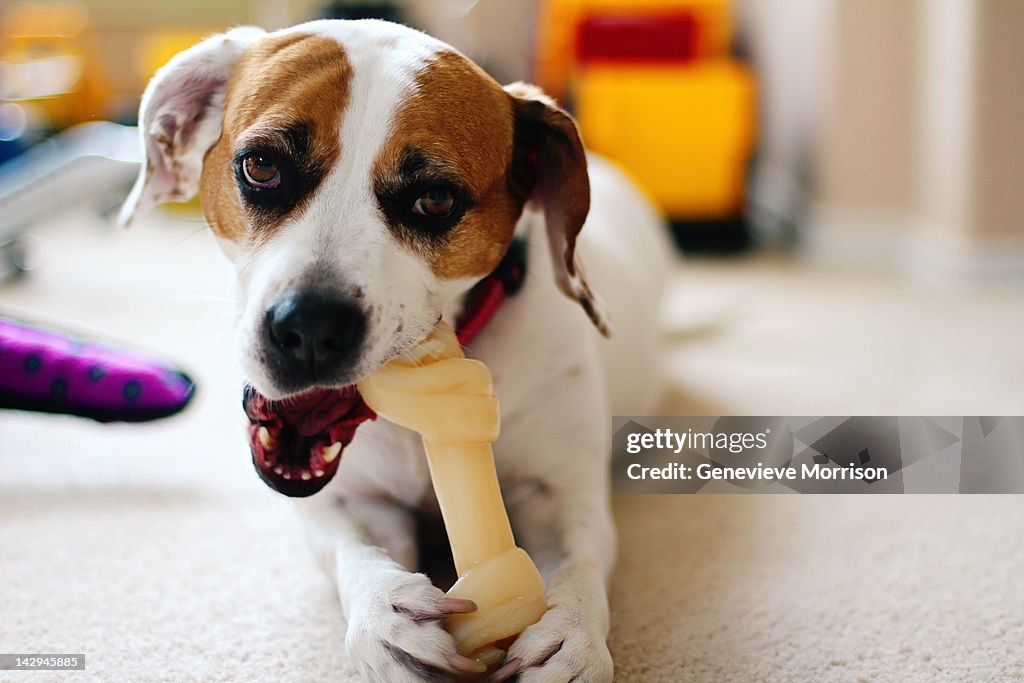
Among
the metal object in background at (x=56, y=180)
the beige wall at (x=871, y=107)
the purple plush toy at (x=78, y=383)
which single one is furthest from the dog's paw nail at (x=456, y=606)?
the beige wall at (x=871, y=107)

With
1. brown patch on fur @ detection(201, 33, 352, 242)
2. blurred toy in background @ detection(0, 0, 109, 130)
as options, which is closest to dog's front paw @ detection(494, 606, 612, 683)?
brown patch on fur @ detection(201, 33, 352, 242)

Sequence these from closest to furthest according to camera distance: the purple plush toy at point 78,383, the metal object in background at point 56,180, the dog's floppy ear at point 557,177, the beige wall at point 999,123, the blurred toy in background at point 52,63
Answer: the dog's floppy ear at point 557,177
the purple plush toy at point 78,383
the metal object in background at point 56,180
the beige wall at point 999,123
the blurred toy in background at point 52,63

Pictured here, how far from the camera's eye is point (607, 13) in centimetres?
422

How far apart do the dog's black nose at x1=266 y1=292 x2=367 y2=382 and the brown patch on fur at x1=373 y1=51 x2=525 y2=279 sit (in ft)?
0.47

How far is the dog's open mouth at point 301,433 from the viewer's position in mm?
1033

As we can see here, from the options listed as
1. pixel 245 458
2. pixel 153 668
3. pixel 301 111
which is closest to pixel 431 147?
pixel 301 111

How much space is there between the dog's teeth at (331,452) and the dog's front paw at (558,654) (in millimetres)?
276

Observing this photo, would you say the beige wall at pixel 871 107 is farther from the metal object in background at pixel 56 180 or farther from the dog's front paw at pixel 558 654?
the dog's front paw at pixel 558 654

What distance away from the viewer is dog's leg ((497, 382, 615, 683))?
942 mm

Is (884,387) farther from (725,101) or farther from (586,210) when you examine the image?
(725,101)

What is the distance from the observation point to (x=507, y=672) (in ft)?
3.05

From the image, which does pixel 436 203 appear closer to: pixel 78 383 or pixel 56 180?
pixel 78 383

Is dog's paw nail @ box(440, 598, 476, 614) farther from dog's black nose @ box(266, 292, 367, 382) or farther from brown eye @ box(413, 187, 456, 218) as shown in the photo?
brown eye @ box(413, 187, 456, 218)

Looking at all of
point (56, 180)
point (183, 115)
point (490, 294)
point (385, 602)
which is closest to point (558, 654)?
point (385, 602)
